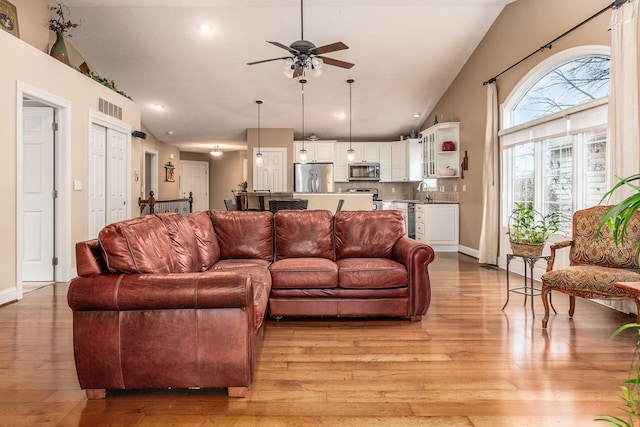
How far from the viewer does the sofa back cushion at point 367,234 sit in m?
3.80

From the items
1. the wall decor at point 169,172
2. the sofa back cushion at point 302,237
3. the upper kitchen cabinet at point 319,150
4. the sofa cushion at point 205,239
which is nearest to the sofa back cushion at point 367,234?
the sofa back cushion at point 302,237

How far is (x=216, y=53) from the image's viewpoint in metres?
6.63

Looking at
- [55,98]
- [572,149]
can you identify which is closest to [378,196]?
[572,149]

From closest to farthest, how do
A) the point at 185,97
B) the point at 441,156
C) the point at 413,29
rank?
1. the point at 413,29
2. the point at 441,156
3. the point at 185,97

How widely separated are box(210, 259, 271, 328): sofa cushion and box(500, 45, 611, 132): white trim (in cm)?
375

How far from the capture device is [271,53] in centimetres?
669

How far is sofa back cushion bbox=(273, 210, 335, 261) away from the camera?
149 inches

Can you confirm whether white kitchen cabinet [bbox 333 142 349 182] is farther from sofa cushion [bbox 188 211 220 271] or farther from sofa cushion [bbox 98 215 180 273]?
sofa cushion [bbox 98 215 180 273]

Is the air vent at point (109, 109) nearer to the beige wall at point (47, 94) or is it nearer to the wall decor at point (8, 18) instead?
the beige wall at point (47, 94)

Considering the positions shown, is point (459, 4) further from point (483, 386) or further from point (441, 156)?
point (483, 386)

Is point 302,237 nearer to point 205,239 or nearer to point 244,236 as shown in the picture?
point 244,236

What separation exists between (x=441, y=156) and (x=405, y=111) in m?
1.78

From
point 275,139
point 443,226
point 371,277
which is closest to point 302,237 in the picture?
point 371,277

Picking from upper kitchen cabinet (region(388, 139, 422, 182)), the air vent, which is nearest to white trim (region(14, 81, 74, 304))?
the air vent
